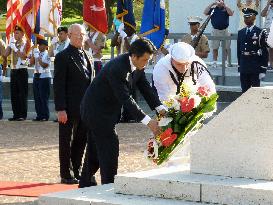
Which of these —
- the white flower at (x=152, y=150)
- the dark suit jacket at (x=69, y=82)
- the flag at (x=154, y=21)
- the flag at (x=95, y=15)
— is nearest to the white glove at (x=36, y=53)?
the flag at (x=95, y=15)

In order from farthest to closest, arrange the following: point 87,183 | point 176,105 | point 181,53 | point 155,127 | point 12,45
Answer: point 12,45
point 87,183
point 181,53
point 176,105
point 155,127

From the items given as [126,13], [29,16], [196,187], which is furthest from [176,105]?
[29,16]

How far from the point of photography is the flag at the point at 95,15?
21.6 m

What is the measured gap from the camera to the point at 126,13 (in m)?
21.6

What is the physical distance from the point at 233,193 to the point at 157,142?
4.61 feet

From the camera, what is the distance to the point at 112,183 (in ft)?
36.3

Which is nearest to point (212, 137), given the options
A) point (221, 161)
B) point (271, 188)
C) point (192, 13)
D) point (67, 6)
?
point (221, 161)

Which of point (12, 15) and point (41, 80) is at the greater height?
point (12, 15)

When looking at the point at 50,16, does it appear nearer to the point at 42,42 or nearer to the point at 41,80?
the point at 42,42

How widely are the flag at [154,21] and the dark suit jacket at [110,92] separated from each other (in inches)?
382

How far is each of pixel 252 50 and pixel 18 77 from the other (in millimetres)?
4840

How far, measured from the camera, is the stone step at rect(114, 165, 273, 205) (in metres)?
9.49

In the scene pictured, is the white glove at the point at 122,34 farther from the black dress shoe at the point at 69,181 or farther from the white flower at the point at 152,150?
the white flower at the point at 152,150

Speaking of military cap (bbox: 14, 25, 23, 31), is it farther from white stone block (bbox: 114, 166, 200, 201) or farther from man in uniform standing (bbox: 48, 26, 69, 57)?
white stone block (bbox: 114, 166, 200, 201)
